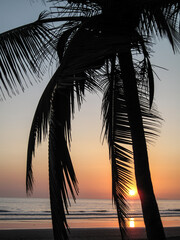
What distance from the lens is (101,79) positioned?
4.75m

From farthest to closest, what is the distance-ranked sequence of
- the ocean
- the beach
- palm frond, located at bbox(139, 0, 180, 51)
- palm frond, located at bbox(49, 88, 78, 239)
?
the ocean
the beach
palm frond, located at bbox(139, 0, 180, 51)
palm frond, located at bbox(49, 88, 78, 239)

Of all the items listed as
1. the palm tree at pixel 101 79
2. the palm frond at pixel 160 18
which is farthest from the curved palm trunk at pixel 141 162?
the palm frond at pixel 160 18

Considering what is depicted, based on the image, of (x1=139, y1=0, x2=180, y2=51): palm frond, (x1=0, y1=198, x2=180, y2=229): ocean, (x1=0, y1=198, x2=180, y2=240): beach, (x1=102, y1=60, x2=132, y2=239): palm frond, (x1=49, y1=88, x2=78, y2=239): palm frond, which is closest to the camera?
(x1=49, y1=88, x2=78, y2=239): palm frond

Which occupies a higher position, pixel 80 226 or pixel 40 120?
pixel 40 120

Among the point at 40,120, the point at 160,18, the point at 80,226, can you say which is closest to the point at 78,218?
the point at 80,226

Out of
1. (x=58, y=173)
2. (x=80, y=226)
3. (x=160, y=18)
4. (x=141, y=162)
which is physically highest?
(x=160, y=18)

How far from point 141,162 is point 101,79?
1.77 meters

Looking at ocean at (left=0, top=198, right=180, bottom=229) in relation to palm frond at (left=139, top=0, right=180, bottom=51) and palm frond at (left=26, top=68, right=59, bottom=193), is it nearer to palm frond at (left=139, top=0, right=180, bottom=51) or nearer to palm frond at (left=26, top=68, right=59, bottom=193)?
palm frond at (left=26, top=68, right=59, bottom=193)

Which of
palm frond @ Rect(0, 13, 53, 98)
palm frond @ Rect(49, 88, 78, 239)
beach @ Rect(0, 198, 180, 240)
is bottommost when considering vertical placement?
beach @ Rect(0, 198, 180, 240)

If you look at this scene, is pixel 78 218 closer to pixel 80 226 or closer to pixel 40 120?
pixel 80 226

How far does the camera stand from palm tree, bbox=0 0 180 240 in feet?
8.40

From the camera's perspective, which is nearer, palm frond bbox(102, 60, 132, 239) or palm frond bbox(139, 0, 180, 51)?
palm frond bbox(139, 0, 180, 51)

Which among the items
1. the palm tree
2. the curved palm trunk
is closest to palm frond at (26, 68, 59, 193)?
the palm tree

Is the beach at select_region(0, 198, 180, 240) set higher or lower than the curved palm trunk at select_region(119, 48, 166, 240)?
lower
